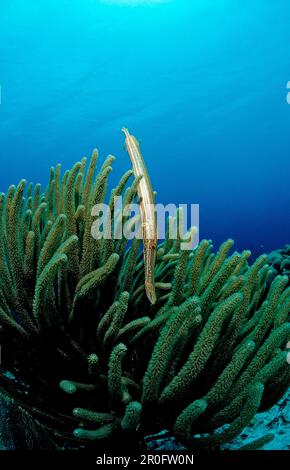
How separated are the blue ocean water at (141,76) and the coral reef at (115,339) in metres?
32.6

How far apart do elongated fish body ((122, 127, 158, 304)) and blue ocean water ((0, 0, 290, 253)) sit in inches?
1275

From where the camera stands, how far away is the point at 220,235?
73.2 metres

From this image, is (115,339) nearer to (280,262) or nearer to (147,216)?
(147,216)

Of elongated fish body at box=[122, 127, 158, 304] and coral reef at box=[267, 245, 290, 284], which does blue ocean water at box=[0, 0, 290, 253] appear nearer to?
coral reef at box=[267, 245, 290, 284]

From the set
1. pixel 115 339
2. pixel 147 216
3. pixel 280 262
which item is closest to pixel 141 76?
pixel 280 262

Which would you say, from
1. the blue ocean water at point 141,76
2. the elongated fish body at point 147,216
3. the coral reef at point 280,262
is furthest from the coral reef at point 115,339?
the blue ocean water at point 141,76

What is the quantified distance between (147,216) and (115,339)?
0.77 metres

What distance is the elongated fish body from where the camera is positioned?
209cm

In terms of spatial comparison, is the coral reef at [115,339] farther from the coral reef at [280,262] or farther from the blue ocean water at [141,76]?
the blue ocean water at [141,76]

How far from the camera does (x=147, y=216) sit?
212cm

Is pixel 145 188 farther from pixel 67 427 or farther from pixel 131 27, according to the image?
pixel 131 27

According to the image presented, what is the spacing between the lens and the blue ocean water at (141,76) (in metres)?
33.3
